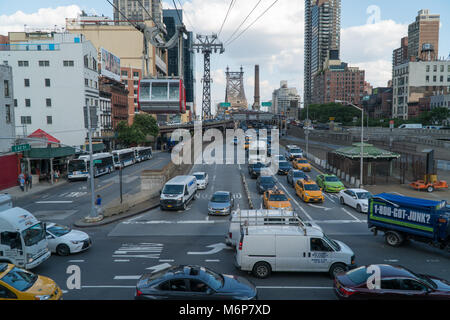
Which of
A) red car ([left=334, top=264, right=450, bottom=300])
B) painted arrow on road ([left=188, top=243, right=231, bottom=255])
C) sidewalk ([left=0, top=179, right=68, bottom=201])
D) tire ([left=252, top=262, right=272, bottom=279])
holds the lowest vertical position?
sidewalk ([left=0, top=179, right=68, bottom=201])

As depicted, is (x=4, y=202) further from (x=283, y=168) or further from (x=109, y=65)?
(x=109, y=65)

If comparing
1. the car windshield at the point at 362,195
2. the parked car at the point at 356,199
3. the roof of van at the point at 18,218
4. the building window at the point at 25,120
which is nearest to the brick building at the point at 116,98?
the building window at the point at 25,120

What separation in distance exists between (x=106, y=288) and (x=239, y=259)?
4613mm

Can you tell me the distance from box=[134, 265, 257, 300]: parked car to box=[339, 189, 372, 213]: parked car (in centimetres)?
1618

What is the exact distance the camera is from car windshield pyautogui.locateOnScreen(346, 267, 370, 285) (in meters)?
10.2

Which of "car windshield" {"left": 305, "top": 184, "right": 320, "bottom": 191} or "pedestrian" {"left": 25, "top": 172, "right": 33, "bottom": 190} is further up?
"car windshield" {"left": 305, "top": 184, "right": 320, "bottom": 191}

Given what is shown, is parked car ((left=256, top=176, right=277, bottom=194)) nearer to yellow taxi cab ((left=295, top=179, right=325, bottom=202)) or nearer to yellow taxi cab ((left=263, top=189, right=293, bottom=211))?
yellow taxi cab ((left=295, top=179, right=325, bottom=202))

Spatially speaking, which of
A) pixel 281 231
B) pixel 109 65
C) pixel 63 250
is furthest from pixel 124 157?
pixel 281 231

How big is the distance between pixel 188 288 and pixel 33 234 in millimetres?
7860

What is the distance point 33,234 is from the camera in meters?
14.0

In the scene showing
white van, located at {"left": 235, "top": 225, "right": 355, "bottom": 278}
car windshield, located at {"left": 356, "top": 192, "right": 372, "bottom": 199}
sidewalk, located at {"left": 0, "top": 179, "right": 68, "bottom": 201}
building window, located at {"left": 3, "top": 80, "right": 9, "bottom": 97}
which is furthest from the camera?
building window, located at {"left": 3, "top": 80, "right": 9, "bottom": 97}

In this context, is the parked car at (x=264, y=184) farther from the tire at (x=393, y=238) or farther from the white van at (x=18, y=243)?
the white van at (x=18, y=243)

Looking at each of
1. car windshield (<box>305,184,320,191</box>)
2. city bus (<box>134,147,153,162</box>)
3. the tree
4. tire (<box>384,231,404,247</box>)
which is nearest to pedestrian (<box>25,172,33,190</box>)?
city bus (<box>134,147,153,162</box>)
